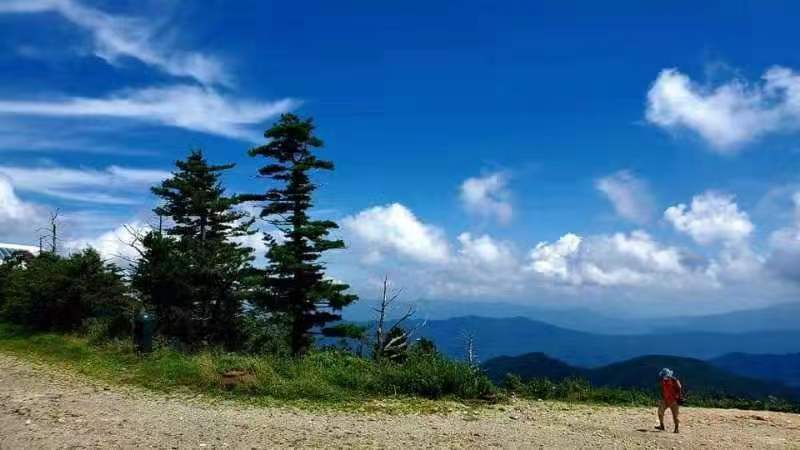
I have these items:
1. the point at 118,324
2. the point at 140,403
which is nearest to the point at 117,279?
the point at 118,324

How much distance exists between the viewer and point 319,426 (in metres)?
11.9

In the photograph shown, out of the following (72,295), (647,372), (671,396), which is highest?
(72,295)

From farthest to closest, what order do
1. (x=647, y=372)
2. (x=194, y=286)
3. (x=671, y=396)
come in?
1. (x=647, y=372)
2. (x=194, y=286)
3. (x=671, y=396)

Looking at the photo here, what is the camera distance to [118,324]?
73.6ft

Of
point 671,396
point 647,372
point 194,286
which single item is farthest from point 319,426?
point 647,372

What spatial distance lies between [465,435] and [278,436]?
3.48 metres

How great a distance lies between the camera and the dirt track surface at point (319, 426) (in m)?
10.8

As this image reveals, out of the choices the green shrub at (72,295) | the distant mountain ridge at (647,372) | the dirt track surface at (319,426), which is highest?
the green shrub at (72,295)

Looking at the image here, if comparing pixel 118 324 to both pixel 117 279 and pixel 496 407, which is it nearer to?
pixel 117 279

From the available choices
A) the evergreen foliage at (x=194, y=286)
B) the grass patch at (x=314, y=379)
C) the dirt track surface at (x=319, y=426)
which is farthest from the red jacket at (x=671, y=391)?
the evergreen foliage at (x=194, y=286)

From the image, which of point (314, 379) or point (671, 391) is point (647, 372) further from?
point (314, 379)

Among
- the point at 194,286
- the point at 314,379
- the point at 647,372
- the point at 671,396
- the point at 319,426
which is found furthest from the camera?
the point at 647,372

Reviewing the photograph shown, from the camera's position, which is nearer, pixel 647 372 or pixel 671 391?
pixel 671 391

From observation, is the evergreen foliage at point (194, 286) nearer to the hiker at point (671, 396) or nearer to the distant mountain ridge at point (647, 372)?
the hiker at point (671, 396)
